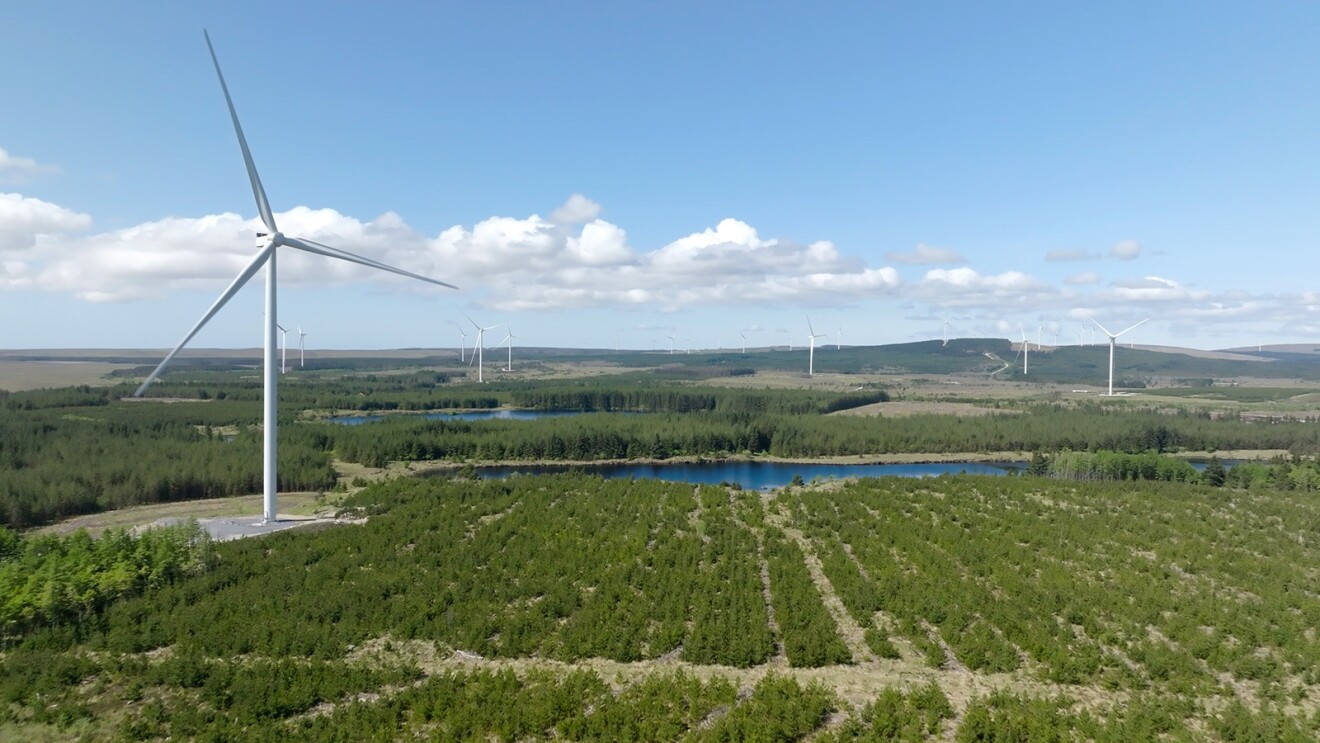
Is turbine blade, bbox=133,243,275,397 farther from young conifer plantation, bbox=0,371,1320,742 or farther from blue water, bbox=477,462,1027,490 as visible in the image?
blue water, bbox=477,462,1027,490

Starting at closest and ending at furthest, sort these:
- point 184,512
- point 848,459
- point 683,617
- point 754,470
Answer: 1. point 683,617
2. point 184,512
3. point 754,470
4. point 848,459

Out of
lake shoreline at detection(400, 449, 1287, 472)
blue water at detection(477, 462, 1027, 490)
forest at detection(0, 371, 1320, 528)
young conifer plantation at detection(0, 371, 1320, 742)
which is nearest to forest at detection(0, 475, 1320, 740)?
young conifer plantation at detection(0, 371, 1320, 742)

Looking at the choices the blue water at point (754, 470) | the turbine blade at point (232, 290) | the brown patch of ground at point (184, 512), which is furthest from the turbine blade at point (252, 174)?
the blue water at point (754, 470)

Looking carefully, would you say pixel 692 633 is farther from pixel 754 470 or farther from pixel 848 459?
pixel 848 459

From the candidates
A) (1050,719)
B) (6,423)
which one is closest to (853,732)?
(1050,719)

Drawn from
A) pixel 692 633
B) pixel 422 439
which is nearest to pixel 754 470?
pixel 422 439

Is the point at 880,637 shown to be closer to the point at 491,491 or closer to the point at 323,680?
the point at 323,680
